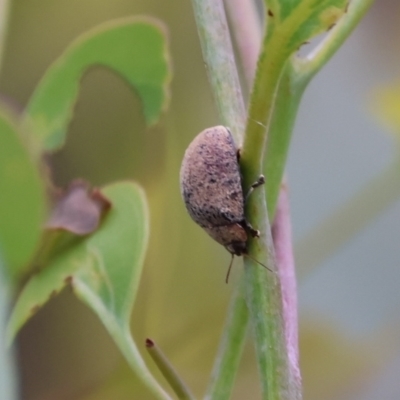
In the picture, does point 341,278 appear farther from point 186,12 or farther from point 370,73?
point 186,12

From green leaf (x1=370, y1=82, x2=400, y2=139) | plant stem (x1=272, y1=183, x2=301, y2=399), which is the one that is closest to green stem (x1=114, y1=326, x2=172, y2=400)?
plant stem (x1=272, y1=183, x2=301, y2=399)

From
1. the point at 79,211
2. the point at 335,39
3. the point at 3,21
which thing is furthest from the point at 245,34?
the point at 3,21

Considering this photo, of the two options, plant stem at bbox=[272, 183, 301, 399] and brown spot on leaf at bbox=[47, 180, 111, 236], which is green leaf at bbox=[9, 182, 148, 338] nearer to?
brown spot on leaf at bbox=[47, 180, 111, 236]

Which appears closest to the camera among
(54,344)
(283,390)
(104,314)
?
(283,390)

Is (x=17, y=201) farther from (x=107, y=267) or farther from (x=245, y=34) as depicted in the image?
(x=245, y=34)

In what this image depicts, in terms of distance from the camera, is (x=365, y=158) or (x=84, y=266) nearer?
(x=84, y=266)

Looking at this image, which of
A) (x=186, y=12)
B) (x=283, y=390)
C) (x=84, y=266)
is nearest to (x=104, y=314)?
(x=84, y=266)
